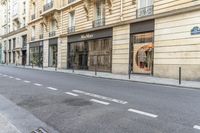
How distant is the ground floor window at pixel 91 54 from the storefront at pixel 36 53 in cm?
914

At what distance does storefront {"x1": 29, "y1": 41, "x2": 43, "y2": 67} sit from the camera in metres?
37.3

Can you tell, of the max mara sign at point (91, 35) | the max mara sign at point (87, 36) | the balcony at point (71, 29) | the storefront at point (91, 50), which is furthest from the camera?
the balcony at point (71, 29)

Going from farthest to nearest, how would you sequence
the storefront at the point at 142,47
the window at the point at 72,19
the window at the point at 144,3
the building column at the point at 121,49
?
1. the window at the point at 72,19
2. the building column at the point at 121,49
3. the window at the point at 144,3
4. the storefront at the point at 142,47

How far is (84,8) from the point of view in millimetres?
26188

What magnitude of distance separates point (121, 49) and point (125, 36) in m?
1.24

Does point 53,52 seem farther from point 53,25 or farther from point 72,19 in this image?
point 72,19

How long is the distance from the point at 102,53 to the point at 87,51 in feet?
9.78

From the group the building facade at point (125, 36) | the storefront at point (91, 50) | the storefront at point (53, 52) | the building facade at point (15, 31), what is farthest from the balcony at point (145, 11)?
the building facade at point (15, 31)

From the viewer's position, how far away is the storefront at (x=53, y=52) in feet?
108

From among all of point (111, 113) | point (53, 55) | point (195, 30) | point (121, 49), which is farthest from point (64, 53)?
point (111, 113)

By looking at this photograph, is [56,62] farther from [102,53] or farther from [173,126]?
[173,126]

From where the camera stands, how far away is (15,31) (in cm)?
4966

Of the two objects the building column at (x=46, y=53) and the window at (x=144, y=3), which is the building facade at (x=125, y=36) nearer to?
the window at (x=144, y=3)

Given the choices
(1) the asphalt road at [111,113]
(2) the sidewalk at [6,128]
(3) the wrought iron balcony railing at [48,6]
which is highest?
(3) the wrought iron balcony railing at [48,6]
